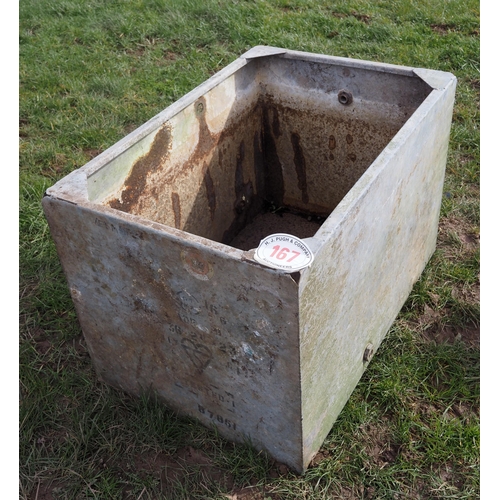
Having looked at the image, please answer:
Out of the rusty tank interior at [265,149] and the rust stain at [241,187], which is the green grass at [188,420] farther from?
the rust stain at [241,187]

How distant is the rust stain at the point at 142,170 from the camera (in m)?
2.42

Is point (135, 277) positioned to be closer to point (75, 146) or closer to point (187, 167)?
point (187, 167)

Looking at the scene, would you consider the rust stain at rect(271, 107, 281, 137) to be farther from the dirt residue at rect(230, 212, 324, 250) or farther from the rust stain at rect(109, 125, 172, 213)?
the rust stain at rect(109, 125, 172, 213)

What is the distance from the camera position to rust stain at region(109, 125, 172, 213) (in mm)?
2422

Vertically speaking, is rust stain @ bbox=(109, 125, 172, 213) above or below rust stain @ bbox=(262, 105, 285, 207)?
above

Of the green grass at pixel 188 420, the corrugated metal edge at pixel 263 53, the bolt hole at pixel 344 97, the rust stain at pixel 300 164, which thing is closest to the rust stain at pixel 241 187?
the rust stain at pixel 300 164

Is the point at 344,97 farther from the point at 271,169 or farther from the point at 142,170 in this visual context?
the point at 142,170

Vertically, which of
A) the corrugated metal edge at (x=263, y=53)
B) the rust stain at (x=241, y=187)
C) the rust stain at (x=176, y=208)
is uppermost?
the corrugated metal edge at (x=263, y=53)

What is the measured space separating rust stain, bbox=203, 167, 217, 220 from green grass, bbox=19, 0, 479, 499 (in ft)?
2.67

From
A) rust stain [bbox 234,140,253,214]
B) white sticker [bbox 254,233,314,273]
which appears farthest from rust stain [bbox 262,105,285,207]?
white sticker [bbox 254,233,314,273]

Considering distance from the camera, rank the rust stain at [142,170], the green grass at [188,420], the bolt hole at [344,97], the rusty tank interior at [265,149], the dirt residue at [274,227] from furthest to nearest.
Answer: the dirt residue at [274,227] → the bolt hole at [344,97] → the rusty tank interior at [265,149] → the rust stain at [142,170] → the green grass at [188,420]

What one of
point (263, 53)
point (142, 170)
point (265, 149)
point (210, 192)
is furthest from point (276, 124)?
point (142, 170)

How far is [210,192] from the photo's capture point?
3.01 m

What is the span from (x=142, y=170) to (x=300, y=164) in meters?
1.06
